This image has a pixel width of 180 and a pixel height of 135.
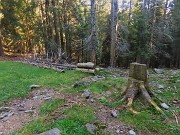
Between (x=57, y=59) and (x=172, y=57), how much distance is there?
45.2 feet

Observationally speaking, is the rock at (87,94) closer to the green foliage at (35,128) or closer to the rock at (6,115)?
the green foliage at (35,128)

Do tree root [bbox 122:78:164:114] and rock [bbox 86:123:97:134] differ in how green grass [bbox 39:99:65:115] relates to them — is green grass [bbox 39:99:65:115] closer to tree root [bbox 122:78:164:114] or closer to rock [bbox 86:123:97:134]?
rock [bbox 86:123:97:134]

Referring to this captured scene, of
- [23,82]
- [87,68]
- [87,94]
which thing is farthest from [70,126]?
[87,68]

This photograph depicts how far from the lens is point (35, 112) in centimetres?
518

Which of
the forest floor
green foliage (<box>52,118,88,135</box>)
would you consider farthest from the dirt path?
green foliage (<box>52,118,88,135</box>)

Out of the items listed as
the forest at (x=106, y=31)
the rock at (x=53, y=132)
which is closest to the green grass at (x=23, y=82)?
the rock at (x=53, y=132)

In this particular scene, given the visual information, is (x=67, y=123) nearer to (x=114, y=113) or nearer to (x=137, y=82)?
(x=114, y=113)

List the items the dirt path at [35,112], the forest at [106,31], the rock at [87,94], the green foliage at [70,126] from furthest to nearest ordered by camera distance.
A: the forest at [106,31]
the rock at [87,94]
the dirt path at [35,112]
the green foliage at [70,126]

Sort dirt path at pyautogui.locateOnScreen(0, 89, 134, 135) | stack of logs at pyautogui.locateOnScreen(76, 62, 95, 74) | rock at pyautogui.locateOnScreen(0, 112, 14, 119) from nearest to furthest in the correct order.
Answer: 1. dirt path at pyautogui.locateOnScreen(0, 89, 134, 135)
2. rock at pyautogui.locateOnScreen(0, 112, 14, 119)
3. stack of logs at pyautogui.locateOnScreen(76, 62, 95, 74)

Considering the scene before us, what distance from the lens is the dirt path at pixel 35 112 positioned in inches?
174

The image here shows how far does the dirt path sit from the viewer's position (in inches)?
174

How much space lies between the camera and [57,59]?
1357cm

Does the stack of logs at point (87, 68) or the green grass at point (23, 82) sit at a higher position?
the stack of logs at point (87, 68)

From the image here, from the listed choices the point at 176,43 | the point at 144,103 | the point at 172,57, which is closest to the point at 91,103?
the point at 144,103
